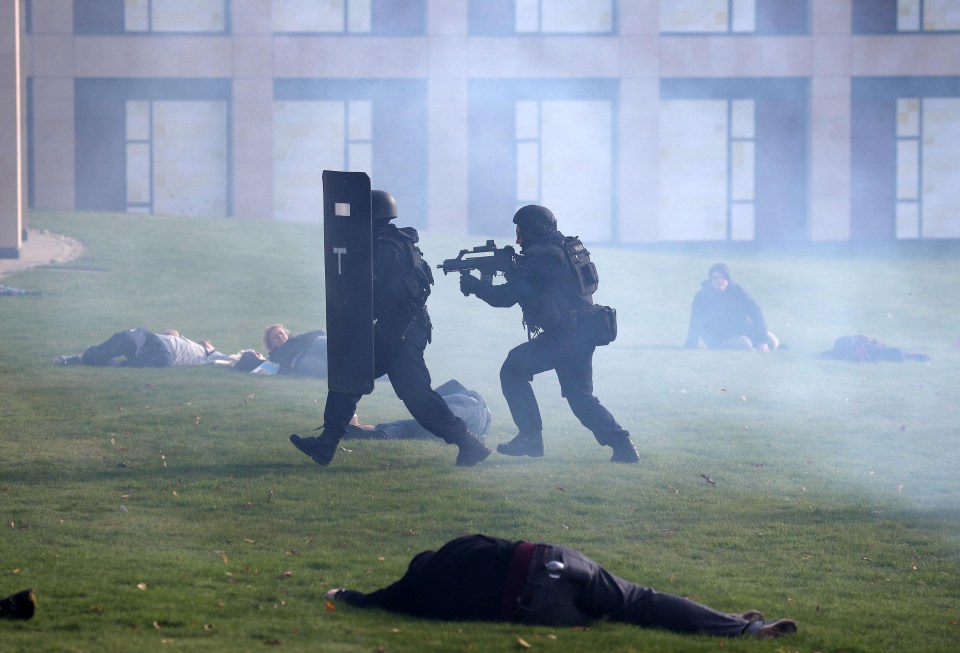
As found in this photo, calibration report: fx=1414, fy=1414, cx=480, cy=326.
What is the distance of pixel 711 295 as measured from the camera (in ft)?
53.0

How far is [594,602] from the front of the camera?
5.16 meters

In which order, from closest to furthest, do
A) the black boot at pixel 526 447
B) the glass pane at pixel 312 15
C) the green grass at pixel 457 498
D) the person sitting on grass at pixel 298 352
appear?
the green grass at pixel 457 498, the black boot at pixel 526 447, the person sitting on grass at pixel 298 352, the glass pane at pixel 312 15

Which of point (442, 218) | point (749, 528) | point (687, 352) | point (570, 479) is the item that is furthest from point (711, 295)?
point (442, 218)

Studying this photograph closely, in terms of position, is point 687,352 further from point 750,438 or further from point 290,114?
point 290,114

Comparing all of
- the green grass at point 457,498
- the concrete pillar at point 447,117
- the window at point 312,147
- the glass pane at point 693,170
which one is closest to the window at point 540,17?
the concrete pillar at point 447,117

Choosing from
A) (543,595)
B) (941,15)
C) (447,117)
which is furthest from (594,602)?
(941,15)

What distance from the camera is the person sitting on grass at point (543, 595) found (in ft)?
16.7

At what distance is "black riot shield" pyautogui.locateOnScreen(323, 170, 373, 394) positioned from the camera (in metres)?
8.45

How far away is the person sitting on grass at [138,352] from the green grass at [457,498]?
11.7 inches

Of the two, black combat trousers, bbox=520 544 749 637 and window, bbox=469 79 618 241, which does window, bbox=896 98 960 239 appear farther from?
black combat trousers, bbox=520 544 749 637

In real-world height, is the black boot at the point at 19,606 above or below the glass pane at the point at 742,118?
below

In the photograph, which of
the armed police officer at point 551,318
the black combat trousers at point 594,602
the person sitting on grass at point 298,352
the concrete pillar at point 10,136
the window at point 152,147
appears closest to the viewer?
the black combat trousers at point 594,602

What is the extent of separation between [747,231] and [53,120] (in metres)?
14.9

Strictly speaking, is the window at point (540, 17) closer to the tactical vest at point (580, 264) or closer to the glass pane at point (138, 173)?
the glass pane at point (138, 173)
